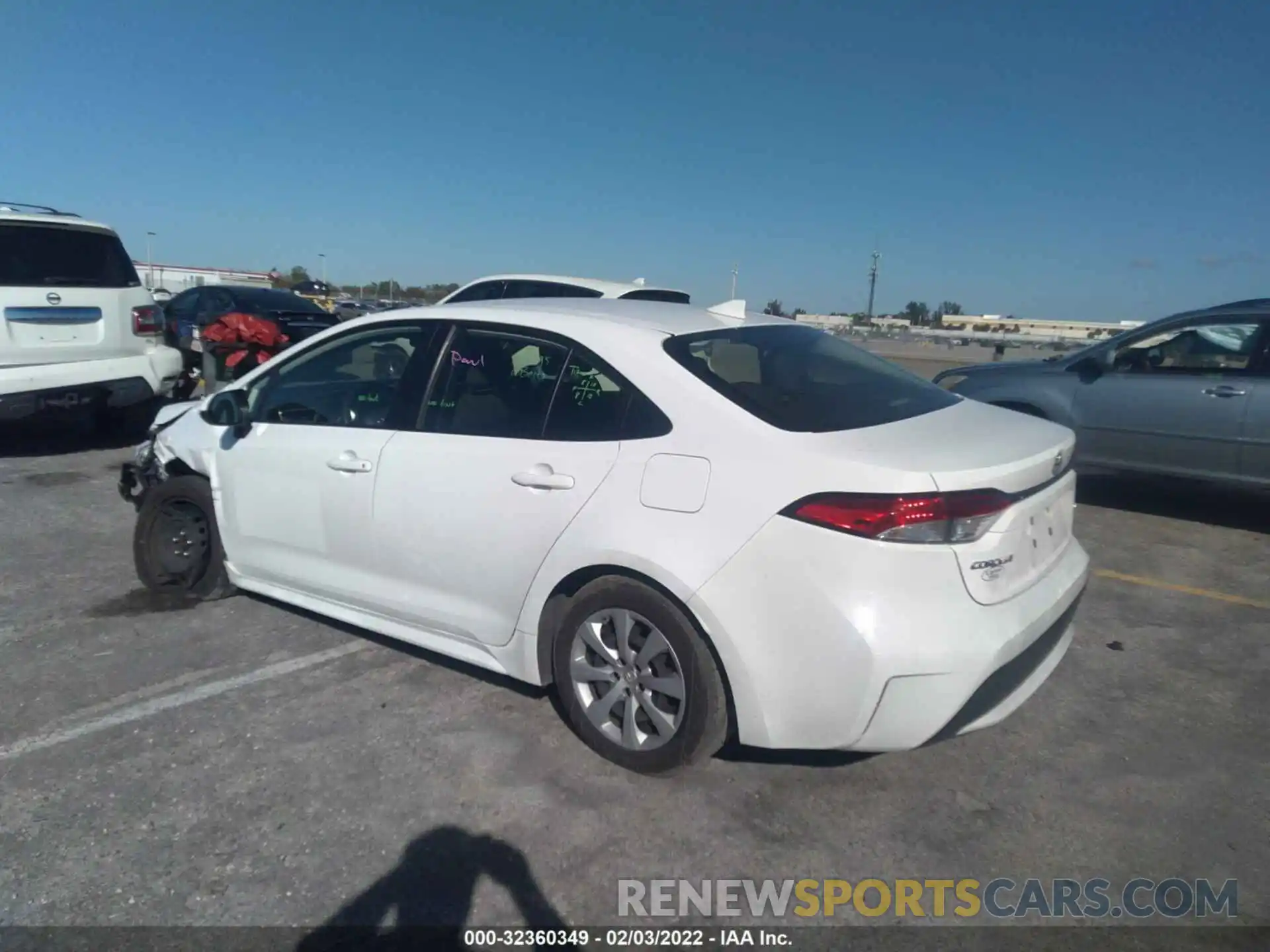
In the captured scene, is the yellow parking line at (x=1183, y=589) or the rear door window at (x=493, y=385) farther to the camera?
the yellow parking line at (x=1183, y=589)

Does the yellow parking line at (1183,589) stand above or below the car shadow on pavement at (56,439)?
above

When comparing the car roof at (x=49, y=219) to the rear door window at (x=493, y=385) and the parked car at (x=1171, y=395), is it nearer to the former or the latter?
the rear door window at (x=493, y=385)

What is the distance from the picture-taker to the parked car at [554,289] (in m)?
9.04

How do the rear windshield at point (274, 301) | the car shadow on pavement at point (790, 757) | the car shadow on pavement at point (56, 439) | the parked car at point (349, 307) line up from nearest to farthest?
1. the car shadow on pavement at point (790, 757)
2. the car shadow on pavement at point (56, 439)
3. the rear windshield at point (274, 301)
4. the parked car at point (349, 307)

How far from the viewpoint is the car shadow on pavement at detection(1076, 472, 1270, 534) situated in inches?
269

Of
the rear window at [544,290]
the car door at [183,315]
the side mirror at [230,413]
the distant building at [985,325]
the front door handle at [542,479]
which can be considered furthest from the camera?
the distant building at [985,325]

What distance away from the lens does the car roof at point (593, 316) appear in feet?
10.7

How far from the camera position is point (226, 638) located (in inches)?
161

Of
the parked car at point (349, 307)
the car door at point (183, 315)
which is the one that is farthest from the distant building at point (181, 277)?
the car door at point (183, 315)

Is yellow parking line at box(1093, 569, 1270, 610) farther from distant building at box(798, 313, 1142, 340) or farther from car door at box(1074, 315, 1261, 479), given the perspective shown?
distant building at box(798, 313, 1142, 340)

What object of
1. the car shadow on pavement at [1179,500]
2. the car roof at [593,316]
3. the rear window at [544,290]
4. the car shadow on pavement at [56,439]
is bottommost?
the car shadow on pavement at [56,439]

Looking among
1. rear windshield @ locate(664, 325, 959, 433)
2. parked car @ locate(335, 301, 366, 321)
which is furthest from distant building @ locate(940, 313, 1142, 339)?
rear windshield @ locate(664, 325, 959, 433)

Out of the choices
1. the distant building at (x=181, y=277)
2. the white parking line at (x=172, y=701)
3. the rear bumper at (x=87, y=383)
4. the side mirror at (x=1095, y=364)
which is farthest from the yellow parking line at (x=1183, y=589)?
the distant building at (x=181, y=277)

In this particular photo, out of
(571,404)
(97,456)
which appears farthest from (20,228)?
(571,404)
